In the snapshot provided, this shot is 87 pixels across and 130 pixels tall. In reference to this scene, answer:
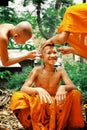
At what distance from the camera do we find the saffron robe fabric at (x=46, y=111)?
473 cm

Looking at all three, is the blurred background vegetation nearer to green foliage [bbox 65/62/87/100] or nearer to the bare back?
green foliage [bbox 65/62/87/100]

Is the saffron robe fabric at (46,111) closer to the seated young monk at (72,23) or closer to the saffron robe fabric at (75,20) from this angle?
the seated young monk at (72,23)

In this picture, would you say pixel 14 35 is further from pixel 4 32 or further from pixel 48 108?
pixel 48 108

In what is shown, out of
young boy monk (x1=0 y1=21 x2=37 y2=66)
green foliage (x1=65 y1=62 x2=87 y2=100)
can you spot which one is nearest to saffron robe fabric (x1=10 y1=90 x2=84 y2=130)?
young boy monk (x1=0 y1=21 x2=37 y2=66)

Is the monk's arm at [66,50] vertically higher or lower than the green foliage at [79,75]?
higher

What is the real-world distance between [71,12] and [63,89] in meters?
1.16

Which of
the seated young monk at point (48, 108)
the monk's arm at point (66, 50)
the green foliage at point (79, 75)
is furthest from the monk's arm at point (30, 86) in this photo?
the green foliage at point (79, 75)

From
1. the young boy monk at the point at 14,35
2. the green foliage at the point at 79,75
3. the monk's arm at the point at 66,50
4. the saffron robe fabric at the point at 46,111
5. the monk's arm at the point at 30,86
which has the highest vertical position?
the young boy monk at the point at 14,35

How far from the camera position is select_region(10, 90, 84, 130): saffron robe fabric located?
15.5ft

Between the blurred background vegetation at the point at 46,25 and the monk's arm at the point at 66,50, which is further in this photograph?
the blurred background vegetation at the point at 46,25

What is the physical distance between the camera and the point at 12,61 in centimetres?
474

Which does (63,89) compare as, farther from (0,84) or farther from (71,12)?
(0,84)

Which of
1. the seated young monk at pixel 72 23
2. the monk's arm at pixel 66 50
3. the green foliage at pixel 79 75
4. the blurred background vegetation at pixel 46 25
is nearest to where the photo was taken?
the seated young monk at pixel 72 23

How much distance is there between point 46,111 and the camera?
4793 mm
